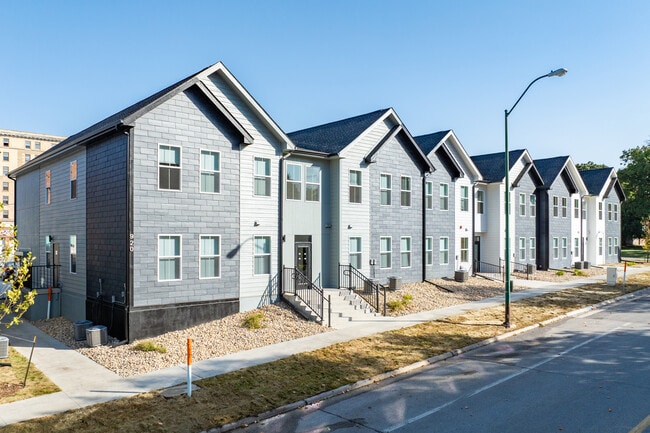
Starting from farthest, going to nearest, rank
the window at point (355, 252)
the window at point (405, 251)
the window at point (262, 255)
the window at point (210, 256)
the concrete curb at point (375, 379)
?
the window at point (405, 251) < the window at point (355, 252) < the window at point (262, 255) < the window at point (210, 256) < the concrete curb at point (375, 379)

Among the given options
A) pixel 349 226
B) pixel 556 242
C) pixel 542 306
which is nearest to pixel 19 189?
pixel 349 226

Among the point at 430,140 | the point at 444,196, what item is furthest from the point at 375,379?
the point at 430,140

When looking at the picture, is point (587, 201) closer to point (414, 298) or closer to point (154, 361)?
point (414, 298)

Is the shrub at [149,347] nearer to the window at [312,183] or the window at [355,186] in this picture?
the window at [312,183]

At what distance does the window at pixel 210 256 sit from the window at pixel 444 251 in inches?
629

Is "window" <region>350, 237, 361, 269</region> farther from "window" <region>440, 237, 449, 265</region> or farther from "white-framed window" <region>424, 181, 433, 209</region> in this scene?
"window" <region>440, 237, 449, 265</region>

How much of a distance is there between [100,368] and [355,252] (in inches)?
529

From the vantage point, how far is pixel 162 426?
902 cm

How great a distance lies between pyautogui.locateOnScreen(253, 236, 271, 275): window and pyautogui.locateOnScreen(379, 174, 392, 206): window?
7.95 metres

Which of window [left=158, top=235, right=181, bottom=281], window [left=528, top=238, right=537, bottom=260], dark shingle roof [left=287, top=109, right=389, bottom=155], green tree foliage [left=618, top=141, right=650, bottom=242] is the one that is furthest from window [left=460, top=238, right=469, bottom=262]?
green tree foliage [left=618, top=141, right=650, bottom=242]

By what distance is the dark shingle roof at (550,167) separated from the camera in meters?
40.0

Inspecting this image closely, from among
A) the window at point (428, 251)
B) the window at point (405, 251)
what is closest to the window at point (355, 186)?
the window at point (405, 251)

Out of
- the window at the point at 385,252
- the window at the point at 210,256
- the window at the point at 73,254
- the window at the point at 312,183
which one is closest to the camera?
the window at the point at 210,256

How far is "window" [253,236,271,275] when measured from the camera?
19.6 meters
